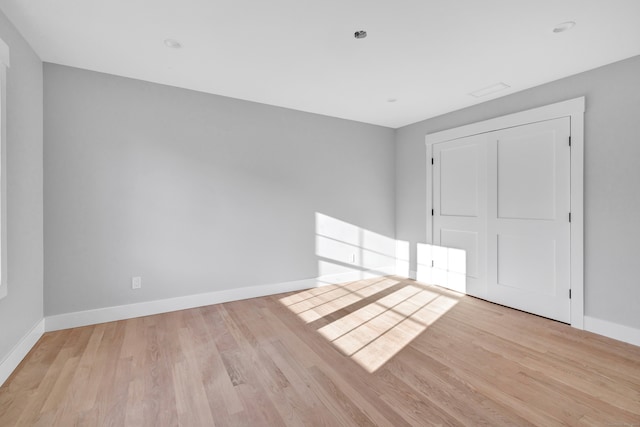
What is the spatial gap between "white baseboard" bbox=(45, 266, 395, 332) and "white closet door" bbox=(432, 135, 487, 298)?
4.76ft

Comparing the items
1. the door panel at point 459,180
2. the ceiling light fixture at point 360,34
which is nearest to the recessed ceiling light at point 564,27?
the ceiling light fixture at point 360,34

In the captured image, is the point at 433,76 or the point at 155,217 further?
the point at 155,217

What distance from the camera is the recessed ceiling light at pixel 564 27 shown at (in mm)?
2082

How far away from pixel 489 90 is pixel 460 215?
1598 millimetres

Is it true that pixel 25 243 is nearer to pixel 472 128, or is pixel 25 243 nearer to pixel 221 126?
pixel 221 126

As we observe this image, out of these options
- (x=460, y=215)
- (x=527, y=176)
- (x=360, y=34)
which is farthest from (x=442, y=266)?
(x=360, y=34)

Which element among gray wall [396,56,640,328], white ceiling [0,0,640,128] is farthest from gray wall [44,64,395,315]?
gray wall [396,56,640,328]

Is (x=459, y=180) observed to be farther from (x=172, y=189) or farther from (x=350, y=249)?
(x=172, y=189)

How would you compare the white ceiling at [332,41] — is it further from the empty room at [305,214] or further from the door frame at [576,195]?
the door frame at [576,195]

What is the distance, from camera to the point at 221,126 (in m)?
3.51

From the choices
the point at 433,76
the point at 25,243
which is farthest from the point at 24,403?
the point at 433,76

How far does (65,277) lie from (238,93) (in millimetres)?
2617

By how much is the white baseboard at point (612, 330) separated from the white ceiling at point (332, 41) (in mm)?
2423

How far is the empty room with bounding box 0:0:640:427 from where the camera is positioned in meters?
1.93
